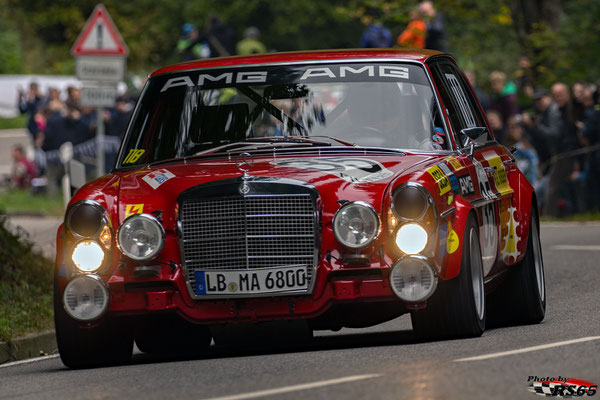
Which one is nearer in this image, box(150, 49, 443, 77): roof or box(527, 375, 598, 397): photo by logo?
box(527, 375, 598, 397): photo by logo

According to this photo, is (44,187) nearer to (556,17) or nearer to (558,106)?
(556,17)

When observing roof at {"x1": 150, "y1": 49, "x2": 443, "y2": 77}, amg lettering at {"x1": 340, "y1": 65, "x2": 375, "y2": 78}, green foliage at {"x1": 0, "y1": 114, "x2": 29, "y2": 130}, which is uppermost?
green foliage at {"x1": 0, "y1": 114, "x2": 29, "y2": 130}

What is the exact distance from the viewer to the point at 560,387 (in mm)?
6652

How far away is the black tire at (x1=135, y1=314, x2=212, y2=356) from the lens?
966cm

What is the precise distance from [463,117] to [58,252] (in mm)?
2855

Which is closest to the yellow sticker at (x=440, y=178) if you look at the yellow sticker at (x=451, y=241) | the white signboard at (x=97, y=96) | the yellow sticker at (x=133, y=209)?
the yellow sticker at (x=451, y=241)

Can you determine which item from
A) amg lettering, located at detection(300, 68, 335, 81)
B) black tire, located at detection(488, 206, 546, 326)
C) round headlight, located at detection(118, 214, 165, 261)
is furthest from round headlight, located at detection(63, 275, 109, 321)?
black tire, located at detection(488, 206, 546, 326)

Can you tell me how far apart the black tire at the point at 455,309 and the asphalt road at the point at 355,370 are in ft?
0.32

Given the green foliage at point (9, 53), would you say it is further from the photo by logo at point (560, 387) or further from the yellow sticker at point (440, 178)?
the photo by logo at point (560, 387)

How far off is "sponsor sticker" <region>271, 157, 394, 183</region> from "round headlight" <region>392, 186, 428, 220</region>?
0.60ft

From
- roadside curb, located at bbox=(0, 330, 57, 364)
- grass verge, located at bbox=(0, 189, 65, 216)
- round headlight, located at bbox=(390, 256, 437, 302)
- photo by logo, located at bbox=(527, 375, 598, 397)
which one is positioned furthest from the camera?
grass verge, located at bbox=(0, 189, 65, 216)

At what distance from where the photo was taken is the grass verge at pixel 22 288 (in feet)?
37.4

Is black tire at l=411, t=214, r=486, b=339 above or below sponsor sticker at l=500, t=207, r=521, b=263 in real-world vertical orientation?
below

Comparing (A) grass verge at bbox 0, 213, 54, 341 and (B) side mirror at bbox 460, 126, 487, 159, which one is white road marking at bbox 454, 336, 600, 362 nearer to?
(B) side mirror at bbox 460, 126, 487, 159
